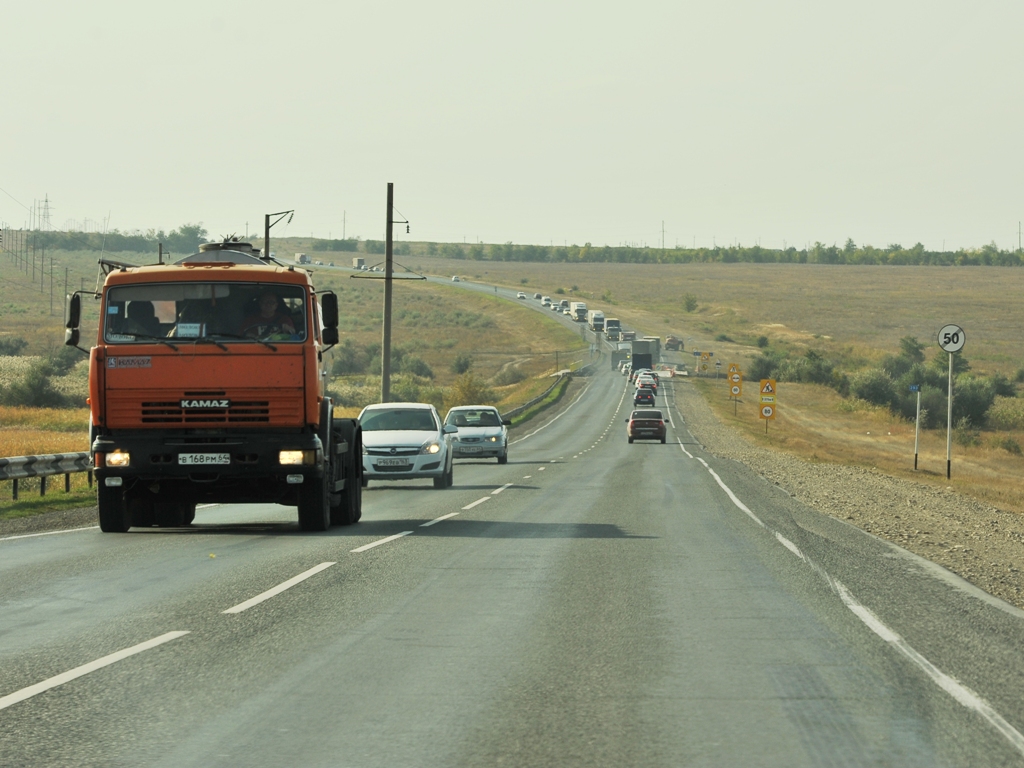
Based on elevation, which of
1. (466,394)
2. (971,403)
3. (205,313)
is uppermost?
(205,313)

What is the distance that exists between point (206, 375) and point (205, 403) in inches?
12.9

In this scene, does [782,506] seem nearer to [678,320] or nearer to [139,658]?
[139,658]

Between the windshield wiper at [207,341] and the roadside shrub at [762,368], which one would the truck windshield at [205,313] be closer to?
the windshield wiper at [207,341]

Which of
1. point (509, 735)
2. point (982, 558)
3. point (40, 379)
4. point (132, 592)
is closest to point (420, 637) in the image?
point (509, 735)

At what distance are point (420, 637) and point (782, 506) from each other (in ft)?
47.7

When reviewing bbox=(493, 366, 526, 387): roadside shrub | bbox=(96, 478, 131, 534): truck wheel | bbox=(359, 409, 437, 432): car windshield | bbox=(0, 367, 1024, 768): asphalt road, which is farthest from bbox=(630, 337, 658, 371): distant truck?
bbox=(96, 478, 131, 534): truck wheel

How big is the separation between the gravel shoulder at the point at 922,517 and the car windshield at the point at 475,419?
27.6ft

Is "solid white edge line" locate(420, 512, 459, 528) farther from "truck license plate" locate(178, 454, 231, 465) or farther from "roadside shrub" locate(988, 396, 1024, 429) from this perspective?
"roadside shrub" locate(988, 396, 1024, 429)

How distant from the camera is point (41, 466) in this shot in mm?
21047

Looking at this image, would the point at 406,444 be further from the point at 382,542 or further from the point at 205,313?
the point at 205,313

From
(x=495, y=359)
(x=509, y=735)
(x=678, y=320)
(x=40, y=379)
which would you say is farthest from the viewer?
(x=678, y=320)

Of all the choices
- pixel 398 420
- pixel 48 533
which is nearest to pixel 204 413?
pixel 48 533

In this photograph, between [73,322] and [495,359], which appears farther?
[495,359]

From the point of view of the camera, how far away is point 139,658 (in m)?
→ 7.28
